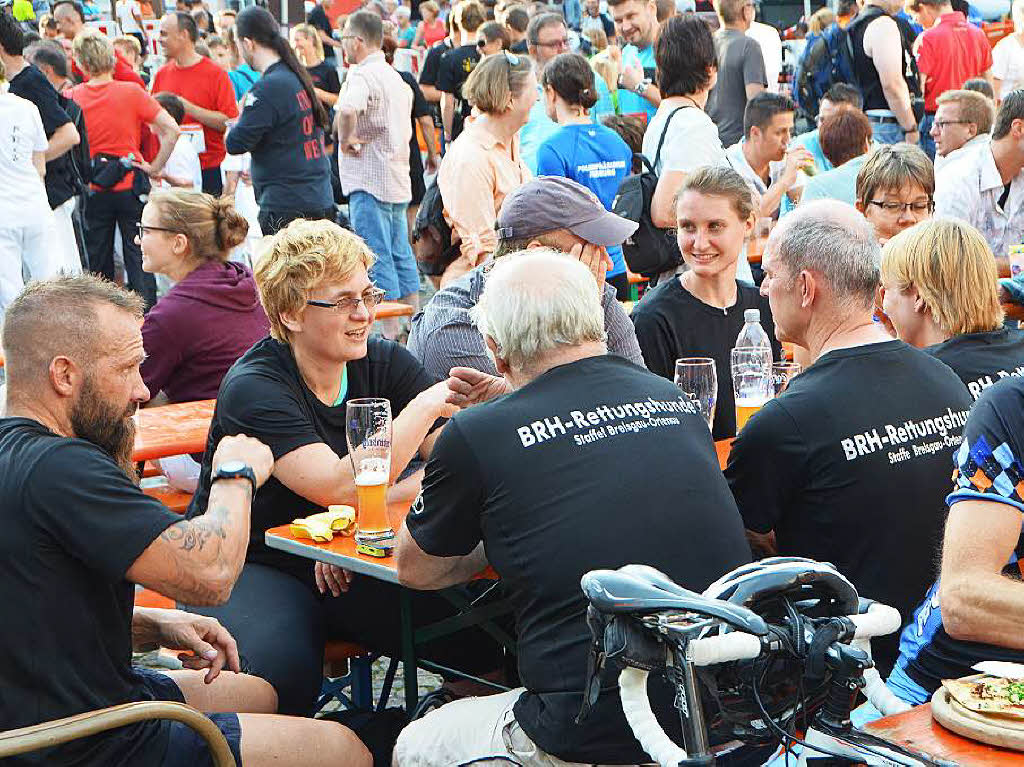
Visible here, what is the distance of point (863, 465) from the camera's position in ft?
9.63

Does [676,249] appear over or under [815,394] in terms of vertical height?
under

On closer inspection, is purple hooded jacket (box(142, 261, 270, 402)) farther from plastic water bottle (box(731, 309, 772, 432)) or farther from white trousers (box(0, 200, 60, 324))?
white trousers (box(0, 200, 60, 324))

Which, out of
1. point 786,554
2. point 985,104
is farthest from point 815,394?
point 985,104

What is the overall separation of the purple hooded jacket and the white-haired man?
242 cm

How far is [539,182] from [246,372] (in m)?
1.18

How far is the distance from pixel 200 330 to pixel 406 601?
2014mm

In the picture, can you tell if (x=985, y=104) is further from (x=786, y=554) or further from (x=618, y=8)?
(x=786, y=554)

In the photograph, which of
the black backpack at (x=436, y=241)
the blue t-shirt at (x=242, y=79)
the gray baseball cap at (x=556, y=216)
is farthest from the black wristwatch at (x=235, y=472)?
the blue t-shirt at (x=242, y=79)

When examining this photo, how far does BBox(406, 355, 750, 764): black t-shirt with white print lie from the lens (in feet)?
8.15

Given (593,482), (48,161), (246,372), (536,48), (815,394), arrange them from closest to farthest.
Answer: (593,482)
(815,394)
(246,372)
(48,161)
(536,48)

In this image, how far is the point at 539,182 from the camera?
4.23 metres

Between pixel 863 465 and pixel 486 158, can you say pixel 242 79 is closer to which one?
pixel 486 158

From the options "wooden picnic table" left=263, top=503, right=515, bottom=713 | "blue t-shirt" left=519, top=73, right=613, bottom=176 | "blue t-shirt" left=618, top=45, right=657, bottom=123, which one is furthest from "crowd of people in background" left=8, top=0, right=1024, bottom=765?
"blue t-shirt" left=618, top=45, right=657, bottom=123

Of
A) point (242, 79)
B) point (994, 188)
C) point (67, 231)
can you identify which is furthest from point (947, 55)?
point (67, 231)
